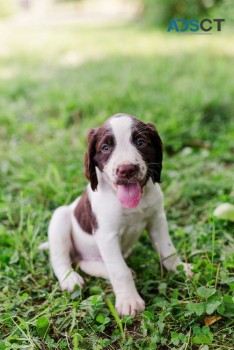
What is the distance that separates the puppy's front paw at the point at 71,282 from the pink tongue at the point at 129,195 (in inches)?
29.3

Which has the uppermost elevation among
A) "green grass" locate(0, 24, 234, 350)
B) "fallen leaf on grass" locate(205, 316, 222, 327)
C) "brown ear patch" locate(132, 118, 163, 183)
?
"brown ear patch" locate(132, 118, 163, 183)

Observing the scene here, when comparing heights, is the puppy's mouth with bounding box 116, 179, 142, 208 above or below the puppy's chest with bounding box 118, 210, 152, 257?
above

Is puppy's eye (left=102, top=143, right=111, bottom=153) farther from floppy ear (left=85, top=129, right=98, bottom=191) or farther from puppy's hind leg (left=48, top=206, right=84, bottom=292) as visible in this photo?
puppy's hind leg (left=48, top=206, right=84, bottom=292)

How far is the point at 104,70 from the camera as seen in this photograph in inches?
344

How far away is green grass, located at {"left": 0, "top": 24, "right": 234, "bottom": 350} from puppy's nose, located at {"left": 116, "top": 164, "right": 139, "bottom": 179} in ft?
2.65

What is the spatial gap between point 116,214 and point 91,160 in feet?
1.23

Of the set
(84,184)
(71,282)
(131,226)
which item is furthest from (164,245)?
(84,184)

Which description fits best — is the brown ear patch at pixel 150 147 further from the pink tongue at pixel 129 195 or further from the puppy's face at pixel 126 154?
the pink tongue at pixel 129 195

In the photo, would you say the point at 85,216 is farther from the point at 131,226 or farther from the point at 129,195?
the point at 129,195

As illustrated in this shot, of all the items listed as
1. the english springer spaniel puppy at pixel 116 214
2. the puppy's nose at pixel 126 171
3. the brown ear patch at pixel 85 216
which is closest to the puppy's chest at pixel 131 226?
the english springer spaniel puppy at pixel 116 214

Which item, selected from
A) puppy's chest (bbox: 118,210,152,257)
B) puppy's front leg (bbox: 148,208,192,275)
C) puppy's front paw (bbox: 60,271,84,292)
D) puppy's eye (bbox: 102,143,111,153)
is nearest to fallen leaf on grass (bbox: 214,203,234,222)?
A: puppy's front leg (bbox: 148,208,192,275)

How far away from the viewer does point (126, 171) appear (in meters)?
2.60

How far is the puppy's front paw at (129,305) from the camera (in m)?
2.84

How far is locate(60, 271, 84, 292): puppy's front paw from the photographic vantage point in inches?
124
